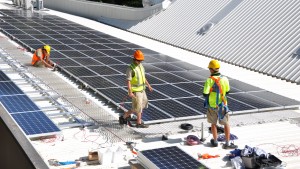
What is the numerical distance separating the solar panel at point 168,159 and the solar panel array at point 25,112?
312 cm

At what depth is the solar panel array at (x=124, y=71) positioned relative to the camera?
14461mm

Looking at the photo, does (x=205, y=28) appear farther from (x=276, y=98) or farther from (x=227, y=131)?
(x=227, y=131)

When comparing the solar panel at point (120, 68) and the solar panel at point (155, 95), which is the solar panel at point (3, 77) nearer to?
the solar panel at point (120, 68)

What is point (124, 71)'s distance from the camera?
1831cm

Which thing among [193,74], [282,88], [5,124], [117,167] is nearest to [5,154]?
[5,124]

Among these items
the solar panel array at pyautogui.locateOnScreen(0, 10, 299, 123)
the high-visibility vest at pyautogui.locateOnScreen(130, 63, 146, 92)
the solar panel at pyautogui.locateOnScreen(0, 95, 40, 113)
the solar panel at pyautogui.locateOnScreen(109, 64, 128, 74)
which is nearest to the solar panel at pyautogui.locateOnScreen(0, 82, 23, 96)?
the solar panel at pyautogui.locateOnScreen(0, 95, 40, 113)

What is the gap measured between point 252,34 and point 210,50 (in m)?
2.08

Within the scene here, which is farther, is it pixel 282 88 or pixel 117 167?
pixel 282 88

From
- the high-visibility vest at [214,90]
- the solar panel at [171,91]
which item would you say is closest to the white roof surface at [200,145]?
the high-visibility vest at [214,90]

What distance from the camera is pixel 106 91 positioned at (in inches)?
609

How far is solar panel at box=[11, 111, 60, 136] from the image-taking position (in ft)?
39.4

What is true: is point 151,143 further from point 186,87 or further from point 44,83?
point 44,83

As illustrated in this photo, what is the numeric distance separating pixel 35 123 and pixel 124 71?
249 inches

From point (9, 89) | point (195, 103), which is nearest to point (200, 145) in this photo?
point (195, 103)
